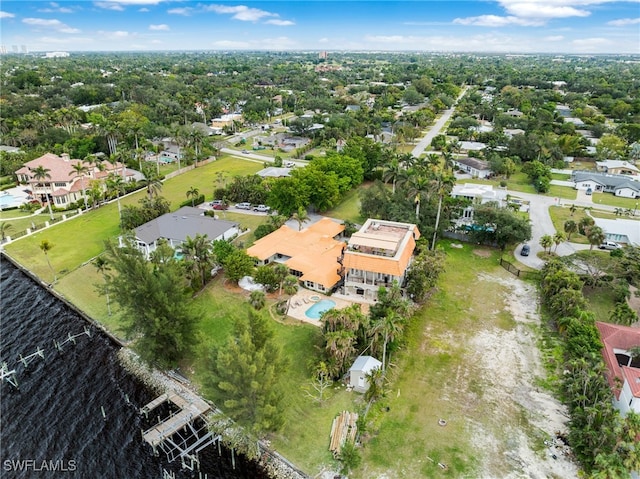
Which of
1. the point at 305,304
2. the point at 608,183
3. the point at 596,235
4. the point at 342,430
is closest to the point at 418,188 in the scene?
the point at 596,235

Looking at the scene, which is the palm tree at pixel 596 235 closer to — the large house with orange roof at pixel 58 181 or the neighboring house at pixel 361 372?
the neighboring house at pixel 361 372

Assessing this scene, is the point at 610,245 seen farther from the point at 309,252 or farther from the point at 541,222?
the point at 309,252

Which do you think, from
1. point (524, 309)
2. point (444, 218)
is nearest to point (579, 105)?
point (444, 218)

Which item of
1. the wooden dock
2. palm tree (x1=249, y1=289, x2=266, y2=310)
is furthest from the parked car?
the wooden dock

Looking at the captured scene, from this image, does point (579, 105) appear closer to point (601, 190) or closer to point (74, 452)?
point (601, 190)

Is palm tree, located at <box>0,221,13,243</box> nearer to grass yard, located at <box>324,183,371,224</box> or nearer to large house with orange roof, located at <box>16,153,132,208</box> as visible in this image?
large house with orange roof, located at <box>16,153,132,208</box>

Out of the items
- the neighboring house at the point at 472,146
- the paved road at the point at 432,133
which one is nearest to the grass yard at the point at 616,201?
the neighboring house at the point at 472,146
